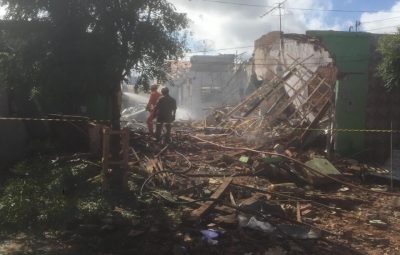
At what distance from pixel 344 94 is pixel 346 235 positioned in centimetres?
756

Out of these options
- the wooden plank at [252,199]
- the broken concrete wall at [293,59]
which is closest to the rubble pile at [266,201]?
the wooden plank at [252,199]

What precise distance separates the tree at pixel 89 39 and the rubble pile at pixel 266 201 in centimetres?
237

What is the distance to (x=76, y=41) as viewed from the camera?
7688 mm

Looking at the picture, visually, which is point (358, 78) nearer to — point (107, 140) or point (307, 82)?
point (307, 82)

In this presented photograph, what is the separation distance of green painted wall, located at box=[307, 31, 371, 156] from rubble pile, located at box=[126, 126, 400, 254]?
4.39 ft

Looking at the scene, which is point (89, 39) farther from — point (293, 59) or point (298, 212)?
point (293, 59)

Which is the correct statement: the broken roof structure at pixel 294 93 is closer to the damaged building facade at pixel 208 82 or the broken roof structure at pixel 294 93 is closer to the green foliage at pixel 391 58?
the green foliage at pixel 391 58

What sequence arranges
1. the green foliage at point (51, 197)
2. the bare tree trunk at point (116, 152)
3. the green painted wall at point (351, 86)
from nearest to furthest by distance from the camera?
the green foliage at point (51, 197)
the bare tree trunk at point (116, 152)
the green painted wall at point (351, 86)

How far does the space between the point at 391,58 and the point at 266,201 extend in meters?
6.30

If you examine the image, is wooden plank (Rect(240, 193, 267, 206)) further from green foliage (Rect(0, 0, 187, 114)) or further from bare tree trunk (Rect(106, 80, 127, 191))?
green foliage (Rect(0, 0, 187, 114))

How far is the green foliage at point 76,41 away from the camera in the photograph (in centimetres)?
772

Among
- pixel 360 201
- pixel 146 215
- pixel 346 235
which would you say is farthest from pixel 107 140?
pixel 360 201

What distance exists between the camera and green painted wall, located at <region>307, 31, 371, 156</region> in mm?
14008

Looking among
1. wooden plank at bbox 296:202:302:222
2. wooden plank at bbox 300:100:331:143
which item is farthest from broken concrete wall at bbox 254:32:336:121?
wooden plank at bbox 296:202:302:222
